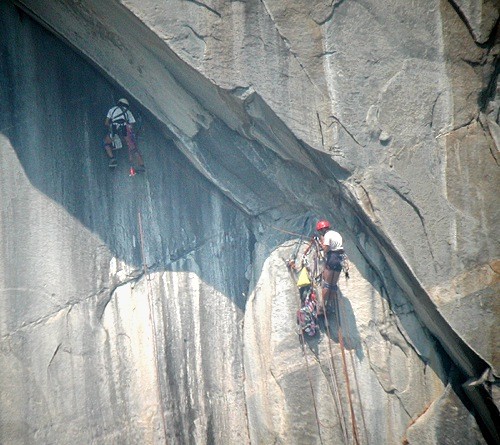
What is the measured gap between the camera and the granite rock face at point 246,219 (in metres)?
6.67

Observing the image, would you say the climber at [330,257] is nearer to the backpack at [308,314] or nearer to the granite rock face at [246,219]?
the backpack at [308,314]

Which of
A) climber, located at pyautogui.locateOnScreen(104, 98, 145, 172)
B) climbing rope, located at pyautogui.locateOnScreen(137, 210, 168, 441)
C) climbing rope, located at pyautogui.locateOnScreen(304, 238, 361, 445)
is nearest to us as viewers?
climbing rope, located at pyautogui.locateOnScreen(304, 238, 361, 445)

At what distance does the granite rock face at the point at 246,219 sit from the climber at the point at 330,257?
264mm

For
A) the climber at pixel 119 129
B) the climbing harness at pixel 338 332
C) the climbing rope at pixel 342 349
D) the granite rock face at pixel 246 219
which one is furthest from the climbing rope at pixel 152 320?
the climbing rope at pixel 342 349

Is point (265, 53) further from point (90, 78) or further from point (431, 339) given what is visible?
point (431, 339)

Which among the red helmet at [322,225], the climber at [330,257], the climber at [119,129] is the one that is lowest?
the climber at [330,257]

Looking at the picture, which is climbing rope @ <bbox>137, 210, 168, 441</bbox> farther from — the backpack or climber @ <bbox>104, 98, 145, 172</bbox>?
the backpack

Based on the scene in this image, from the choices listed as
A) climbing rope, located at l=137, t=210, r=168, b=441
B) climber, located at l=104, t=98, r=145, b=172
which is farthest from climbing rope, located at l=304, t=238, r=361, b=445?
climber, located at l=104, t=98, r=145, b=172

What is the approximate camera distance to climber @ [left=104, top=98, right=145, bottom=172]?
7699 mm

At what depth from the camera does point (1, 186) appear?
7449 millimetres

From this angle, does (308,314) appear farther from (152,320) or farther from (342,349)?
(152,320)

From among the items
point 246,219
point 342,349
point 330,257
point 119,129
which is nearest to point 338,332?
point 342,349

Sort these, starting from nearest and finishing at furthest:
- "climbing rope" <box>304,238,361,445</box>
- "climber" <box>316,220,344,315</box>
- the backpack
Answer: "climber" <box>316,220,344,315</box>
"climbing rope" <box>304,238,361,445</box>
the backpack

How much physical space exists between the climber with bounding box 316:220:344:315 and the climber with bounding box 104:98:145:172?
7.47 ft
